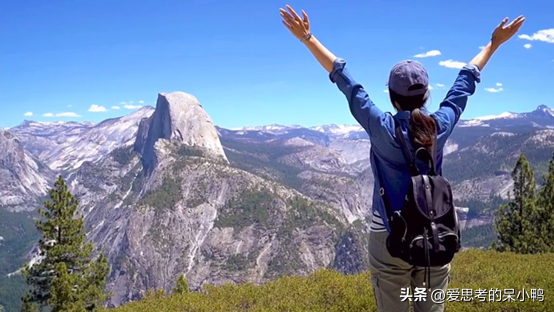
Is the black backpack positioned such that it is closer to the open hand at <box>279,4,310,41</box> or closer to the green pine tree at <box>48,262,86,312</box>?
the open hand at <box>279,4,310,41</box>

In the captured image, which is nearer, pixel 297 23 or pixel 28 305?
pixel 297 23

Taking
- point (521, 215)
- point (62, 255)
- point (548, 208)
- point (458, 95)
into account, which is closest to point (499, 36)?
point (458, 95)

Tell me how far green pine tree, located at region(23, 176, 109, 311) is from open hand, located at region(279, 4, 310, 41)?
1913 centimetres

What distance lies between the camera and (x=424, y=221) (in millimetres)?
3697

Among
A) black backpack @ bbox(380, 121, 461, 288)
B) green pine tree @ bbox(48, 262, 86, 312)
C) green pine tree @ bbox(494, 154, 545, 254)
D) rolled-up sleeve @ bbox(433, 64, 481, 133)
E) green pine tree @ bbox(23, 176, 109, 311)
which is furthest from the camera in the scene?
green pine tree @ bbox(494, 154, 545, 254)

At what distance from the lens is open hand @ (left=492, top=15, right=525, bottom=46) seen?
186 inches

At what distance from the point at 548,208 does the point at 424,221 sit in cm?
3213

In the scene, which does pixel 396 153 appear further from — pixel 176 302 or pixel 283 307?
pixel 176 302

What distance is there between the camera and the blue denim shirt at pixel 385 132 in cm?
386

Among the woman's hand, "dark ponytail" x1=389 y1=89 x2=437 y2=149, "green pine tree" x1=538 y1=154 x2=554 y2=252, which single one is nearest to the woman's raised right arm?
"dark ponytail" x1=389 y1=89 x2=437 y2=149

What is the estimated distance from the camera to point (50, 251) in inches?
821

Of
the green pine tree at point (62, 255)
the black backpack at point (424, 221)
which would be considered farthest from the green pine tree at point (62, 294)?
Answer: the black backpack at point (424, 221)

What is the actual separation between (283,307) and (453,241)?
5227 millimetres

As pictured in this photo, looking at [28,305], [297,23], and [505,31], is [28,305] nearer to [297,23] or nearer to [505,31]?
Answer: [297,23]
